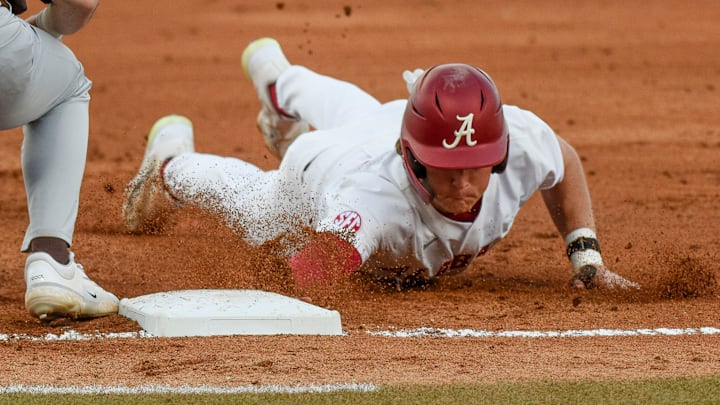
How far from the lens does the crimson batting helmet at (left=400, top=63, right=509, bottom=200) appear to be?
15.8ft

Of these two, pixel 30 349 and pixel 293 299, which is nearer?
pixel 30 349

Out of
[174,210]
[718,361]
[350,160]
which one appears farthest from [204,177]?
[718,361]

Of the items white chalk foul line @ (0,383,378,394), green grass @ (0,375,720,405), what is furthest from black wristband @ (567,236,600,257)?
white chalk foul line @ (0,383,378,394)

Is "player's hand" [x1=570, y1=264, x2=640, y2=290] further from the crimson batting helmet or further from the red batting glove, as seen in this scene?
the red batting glove

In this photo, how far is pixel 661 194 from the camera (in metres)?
8.10

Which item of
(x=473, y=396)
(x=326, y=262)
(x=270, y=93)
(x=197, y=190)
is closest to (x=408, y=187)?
(x=326, y=262)

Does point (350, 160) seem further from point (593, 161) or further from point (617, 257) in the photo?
point (593, 161)

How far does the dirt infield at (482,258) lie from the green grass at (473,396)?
0.48 feet

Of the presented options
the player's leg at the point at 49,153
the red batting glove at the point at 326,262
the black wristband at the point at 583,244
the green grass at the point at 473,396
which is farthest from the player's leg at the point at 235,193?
the green grass at the point at 473,396

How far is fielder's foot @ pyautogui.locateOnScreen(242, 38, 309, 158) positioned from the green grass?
12.0 ft

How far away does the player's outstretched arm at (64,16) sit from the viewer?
14.3 feet

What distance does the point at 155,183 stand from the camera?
6488 millimetres

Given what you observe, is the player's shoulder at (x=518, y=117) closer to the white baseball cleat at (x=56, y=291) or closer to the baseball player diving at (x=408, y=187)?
the baseball player diving at (x=408, y=187)

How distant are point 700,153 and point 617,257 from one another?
11.7 ft
